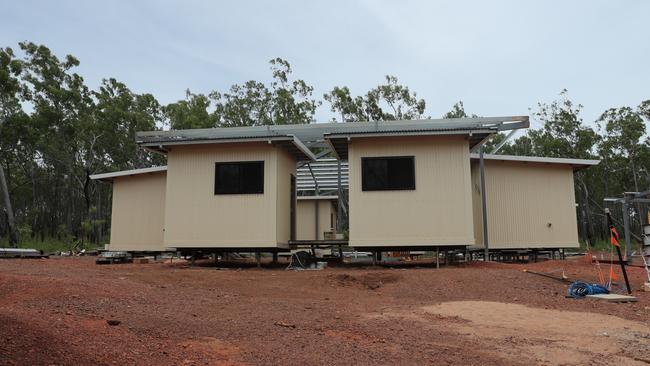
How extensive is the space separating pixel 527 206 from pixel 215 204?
30.3 ft

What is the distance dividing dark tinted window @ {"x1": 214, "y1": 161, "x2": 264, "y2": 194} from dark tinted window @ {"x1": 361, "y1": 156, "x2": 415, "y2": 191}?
2.84 metres

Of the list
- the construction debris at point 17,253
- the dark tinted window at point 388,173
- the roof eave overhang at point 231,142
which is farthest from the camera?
the construction debris at point 17,253

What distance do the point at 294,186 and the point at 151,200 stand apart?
4.92 meters

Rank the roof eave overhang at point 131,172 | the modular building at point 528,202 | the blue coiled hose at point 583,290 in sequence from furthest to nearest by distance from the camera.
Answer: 1. the roof eave overhang at point 131,172
2. the modular building at point 528,202
3. the blue coiled hose at point 583,290

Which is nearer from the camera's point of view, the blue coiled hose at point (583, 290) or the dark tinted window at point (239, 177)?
the blue coiled hose at point (583, 290)

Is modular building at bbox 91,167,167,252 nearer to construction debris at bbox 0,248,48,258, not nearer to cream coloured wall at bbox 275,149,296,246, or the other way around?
construction debris at bbox 0,248,48,258

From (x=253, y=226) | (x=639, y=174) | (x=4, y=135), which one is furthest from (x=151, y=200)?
(x=639, y=174)

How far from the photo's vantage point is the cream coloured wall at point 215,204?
1411cm

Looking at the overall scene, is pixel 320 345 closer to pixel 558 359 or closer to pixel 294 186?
pixel 558 359

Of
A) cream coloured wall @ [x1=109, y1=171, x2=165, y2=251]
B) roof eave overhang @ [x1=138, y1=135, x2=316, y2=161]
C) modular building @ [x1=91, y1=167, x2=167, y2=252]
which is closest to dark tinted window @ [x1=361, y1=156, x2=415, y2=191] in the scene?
roof eave overhang @ [x1=138, y1=135, x2=316, y2=161]

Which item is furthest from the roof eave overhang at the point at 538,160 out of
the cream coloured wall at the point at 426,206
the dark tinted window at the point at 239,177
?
the dark tinted window at the point at 239,177

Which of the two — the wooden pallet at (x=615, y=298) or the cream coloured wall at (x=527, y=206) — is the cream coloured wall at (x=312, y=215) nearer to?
the cream coloured wall at (x=527, y=206)

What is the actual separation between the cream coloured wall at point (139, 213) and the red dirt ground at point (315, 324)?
7300mm

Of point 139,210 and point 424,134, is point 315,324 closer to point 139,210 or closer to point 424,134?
point 424,134
